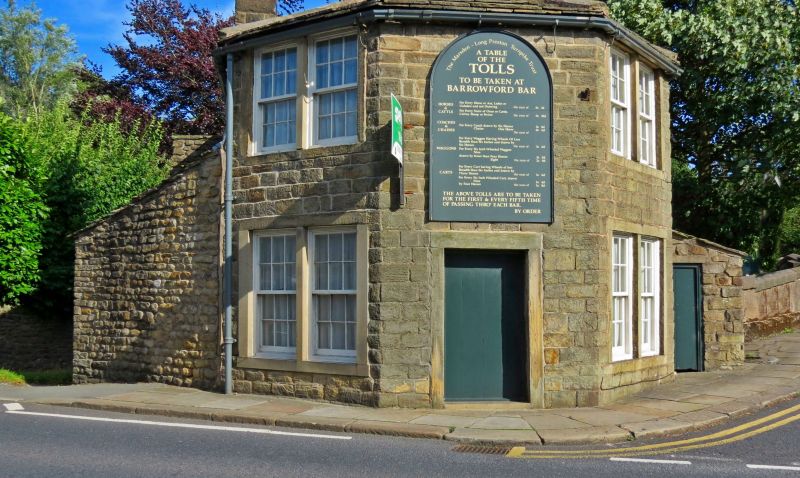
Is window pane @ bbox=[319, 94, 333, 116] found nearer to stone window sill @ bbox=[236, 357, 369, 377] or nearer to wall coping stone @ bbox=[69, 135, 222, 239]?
wall coping stone @ bbox=[69, 135, 222, 239]

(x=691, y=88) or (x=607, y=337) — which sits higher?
(x=691, y=88)

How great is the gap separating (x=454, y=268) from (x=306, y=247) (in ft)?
→ 7.86

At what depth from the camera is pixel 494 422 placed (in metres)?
9.75

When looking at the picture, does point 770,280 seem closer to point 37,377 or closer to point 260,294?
point 260,294

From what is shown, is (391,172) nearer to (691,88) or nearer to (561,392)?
(561,392)

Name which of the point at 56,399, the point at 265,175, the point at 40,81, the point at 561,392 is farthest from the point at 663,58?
the point at 40,81

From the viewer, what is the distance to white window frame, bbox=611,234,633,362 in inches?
477

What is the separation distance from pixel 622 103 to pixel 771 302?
349 inches

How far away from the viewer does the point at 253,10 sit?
550 inches

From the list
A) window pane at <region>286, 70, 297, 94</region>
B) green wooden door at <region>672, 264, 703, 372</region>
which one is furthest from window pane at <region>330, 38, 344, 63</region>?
green wooden door at <region>672, 264, 703, 372</region>

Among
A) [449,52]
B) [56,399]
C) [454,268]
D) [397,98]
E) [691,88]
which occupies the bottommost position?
[56,399]

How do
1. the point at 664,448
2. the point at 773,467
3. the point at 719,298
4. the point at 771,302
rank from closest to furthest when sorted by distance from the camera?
the point at 773,467 < the point at 664,448 < the point at 719,298 < the point at 771,302

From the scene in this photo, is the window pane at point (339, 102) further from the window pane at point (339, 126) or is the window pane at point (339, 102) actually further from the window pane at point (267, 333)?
the window pane at point (267, 333)

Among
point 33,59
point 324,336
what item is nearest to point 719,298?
point 324,336
